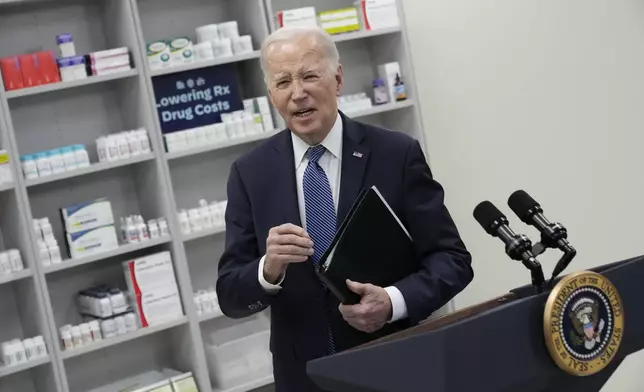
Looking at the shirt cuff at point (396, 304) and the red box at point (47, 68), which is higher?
the red box at point (47, 68)

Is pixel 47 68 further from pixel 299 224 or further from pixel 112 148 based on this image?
pixel 299 224

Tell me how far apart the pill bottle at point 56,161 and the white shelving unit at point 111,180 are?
0.15 feet

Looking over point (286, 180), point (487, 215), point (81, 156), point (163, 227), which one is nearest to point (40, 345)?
point (163, 227)

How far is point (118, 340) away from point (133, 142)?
91 cm

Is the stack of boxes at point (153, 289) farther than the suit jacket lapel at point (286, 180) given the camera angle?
Yes

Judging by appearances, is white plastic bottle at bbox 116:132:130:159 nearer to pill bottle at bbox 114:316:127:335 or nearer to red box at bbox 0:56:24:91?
red box at bbox 0:56:24:91

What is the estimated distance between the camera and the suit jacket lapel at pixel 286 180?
2.01 metres

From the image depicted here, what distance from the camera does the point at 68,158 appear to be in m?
4.05

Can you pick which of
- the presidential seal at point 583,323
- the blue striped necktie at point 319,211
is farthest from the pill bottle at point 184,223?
the presidential seal at point 583,323

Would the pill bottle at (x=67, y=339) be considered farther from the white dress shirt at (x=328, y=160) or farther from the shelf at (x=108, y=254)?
the white dress shirt at (x=328, y=160)

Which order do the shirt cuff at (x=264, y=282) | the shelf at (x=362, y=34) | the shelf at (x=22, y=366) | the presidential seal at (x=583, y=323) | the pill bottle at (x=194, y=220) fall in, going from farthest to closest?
the shelf at (x=362, y=34) < the pill bottle at (x=194, y=220) < the shelf at (x=22, y=366) < the shirt cuff at (x=264, y=282) < the presidential seal at (x=583, y=323)

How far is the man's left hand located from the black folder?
2 cm

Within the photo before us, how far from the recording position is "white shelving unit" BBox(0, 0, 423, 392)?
4.02m

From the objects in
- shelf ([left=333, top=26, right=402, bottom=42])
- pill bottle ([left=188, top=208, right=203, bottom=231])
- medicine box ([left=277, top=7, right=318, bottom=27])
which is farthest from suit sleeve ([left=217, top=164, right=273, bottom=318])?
shelf ([left=333, top=26, right=402, bottom=42])
